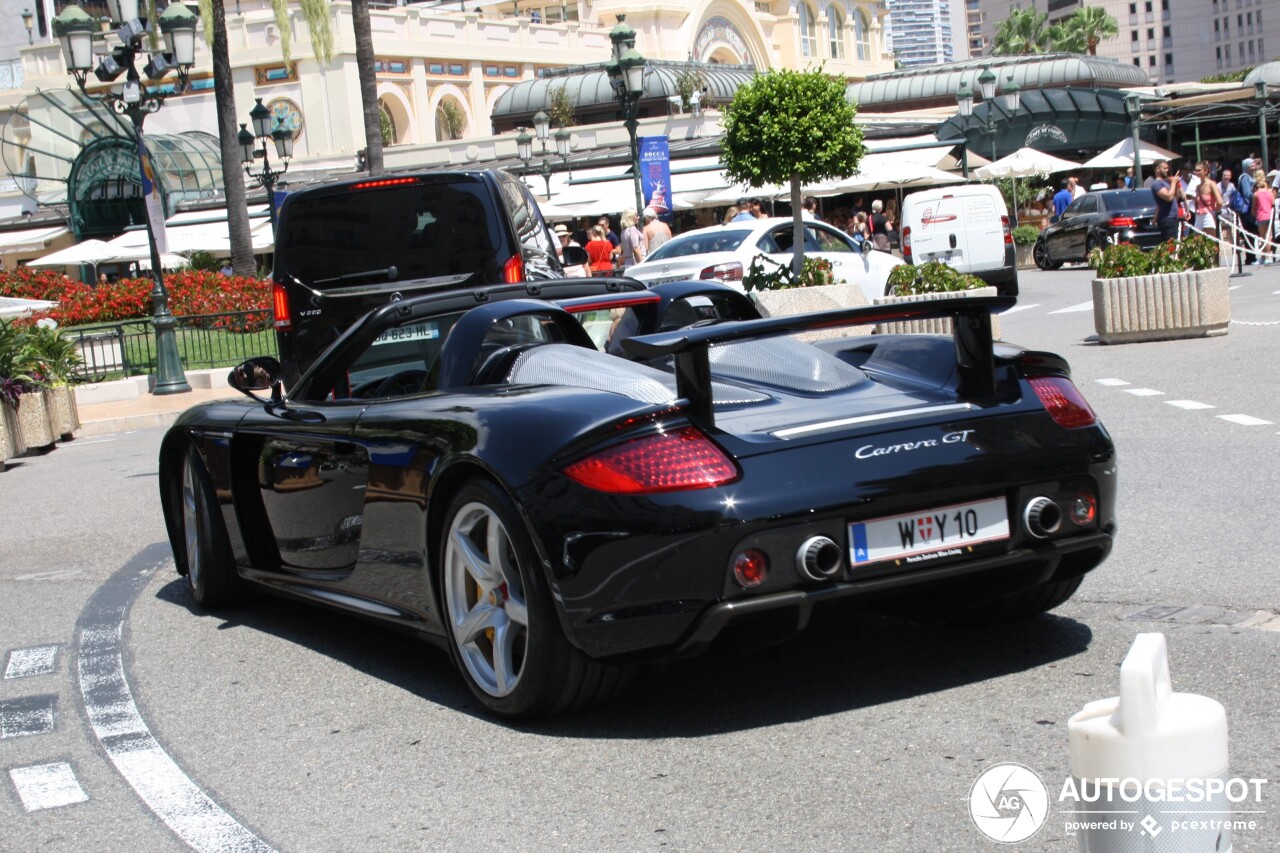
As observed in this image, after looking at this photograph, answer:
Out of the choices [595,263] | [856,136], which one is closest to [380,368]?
[856,136]

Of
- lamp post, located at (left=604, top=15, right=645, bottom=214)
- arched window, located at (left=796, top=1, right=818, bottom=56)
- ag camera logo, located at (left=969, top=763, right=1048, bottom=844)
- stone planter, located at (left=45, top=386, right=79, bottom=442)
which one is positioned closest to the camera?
ag camera logo, located at (left=969, top=763, right=1048, bottom=844)

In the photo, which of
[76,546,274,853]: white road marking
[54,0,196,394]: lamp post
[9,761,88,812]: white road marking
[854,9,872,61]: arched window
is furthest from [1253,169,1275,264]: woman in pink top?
[854,9,872,61]: arched window

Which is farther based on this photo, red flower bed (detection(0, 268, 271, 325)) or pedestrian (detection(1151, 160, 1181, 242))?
pedestrian (detection(1151, 160, 1181, 242))

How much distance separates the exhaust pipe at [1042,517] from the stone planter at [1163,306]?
11807 millimetres

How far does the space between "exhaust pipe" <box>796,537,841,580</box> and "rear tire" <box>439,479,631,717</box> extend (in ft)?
2.07

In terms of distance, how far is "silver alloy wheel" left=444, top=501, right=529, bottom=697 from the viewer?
181 inches

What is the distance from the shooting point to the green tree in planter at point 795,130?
20531 millimetres

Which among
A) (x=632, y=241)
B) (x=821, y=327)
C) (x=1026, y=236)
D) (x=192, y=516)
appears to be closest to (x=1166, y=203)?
(x=632, y=241)

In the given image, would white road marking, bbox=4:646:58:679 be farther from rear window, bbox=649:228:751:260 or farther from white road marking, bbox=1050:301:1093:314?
white road marking, bbox=1050:301:1093:314

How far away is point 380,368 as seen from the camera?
21.4 ft

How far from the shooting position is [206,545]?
6652 mm

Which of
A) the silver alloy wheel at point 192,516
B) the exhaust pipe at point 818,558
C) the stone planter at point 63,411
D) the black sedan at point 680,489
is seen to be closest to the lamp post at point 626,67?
the stone planter at point 63,411

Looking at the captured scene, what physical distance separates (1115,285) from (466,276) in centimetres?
732
